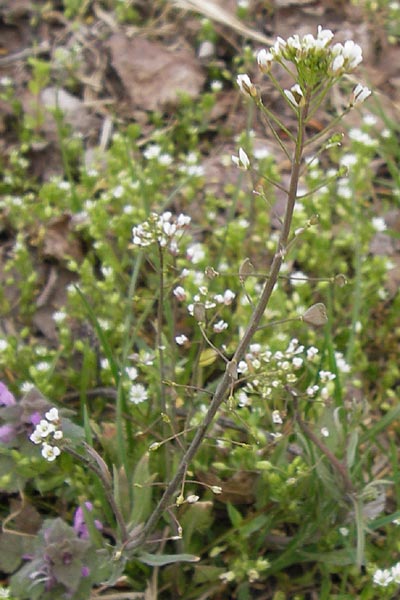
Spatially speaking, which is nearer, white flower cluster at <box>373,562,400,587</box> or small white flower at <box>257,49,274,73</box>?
small white flower at <box>257,49,274,73</box>

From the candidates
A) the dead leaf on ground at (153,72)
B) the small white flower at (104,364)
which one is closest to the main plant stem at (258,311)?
the small white flower at (104,364)

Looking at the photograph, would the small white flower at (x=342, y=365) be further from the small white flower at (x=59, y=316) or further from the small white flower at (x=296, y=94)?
the small white flower at (x=296, y=94)

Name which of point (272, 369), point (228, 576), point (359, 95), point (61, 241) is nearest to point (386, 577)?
point (228, 576)

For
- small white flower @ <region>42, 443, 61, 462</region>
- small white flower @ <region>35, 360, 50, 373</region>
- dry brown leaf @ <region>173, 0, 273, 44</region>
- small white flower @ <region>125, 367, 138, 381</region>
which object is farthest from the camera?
dry brown leaf @ <region>173, 0, 273, 44</region>

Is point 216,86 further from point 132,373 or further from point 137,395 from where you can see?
point 137,395

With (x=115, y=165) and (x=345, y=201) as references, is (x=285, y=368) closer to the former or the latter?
(x=345, y=201)

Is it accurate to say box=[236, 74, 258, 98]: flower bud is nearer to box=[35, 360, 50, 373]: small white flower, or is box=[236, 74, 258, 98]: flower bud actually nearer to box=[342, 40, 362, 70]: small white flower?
box=[342, 40, 362, 70]: small white flower

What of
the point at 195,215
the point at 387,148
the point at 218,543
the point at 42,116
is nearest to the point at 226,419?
the point at 218,543

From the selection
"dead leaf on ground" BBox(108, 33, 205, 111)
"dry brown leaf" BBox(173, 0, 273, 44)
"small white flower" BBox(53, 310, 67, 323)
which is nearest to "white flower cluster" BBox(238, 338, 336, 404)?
"small white flower" BBox(53, 310, 67, 323)

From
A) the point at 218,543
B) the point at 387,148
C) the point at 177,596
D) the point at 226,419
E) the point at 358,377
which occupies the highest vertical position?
the point at 387,148
